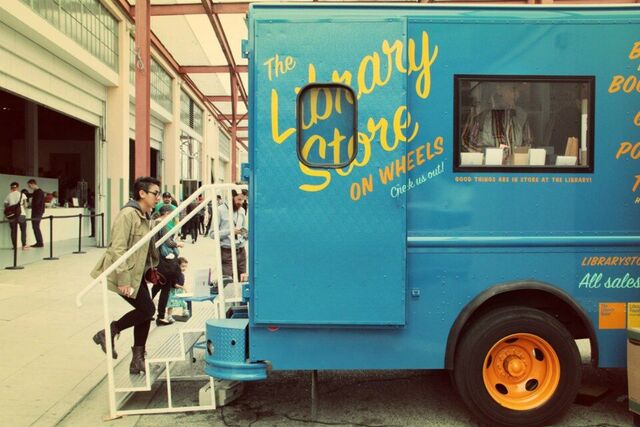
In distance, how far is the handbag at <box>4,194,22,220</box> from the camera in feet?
43.6

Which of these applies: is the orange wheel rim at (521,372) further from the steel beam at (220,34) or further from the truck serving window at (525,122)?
the steel beam at (220,34)

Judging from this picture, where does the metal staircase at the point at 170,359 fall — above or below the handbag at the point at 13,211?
below

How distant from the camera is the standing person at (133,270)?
5.03 m

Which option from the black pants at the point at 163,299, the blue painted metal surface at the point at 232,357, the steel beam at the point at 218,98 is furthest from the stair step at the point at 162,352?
the steel beam at the point at 218,98

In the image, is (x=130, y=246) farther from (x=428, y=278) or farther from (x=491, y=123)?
(x=491, y=123)

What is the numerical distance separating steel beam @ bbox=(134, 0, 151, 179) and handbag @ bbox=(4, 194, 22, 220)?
13.2ft

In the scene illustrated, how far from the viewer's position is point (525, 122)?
436cm

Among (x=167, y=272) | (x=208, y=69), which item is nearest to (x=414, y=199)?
(x=167, y=272)

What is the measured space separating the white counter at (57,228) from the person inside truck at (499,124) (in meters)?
12.2

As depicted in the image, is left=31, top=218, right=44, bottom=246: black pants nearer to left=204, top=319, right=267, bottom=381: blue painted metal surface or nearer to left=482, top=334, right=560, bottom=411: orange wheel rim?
left=204, top=319, right=267, bottom=381: blue painted metal surface

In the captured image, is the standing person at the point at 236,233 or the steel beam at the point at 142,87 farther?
the steel beam at the point at 142,87

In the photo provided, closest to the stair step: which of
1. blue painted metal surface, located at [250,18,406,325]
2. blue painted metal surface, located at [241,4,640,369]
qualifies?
blue painted metal surface, located at [241,4,640,369]

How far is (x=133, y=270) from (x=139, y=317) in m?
0.45

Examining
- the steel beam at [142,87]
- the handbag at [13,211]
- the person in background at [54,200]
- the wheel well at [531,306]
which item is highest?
the steel beam at [142,87]
